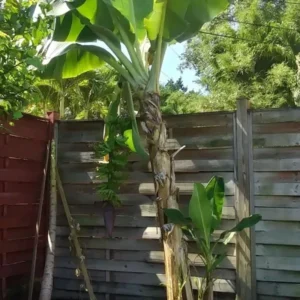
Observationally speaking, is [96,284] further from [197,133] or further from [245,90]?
[245,90]

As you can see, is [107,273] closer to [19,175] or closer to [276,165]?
[19,175]

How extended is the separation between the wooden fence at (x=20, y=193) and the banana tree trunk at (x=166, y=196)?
1.40 meters

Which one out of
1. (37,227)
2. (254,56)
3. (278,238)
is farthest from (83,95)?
(278,238)

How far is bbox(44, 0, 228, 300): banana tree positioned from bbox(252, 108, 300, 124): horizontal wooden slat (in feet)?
3.13

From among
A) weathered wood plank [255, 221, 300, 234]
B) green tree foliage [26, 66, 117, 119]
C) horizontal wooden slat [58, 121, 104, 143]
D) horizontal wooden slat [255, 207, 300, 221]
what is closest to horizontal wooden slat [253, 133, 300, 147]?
horizontal wooden slat [255, 207, 300, 221]

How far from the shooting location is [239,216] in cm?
492

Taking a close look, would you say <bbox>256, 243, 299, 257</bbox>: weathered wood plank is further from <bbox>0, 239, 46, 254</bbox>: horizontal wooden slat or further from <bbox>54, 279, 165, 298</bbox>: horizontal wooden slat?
<bbox>0, 239, 46, 254</bbox>: horizontal wooden slat

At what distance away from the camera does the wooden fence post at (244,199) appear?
16.0 ft

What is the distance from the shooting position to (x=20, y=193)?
5316 mm

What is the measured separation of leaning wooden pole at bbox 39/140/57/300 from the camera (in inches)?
201

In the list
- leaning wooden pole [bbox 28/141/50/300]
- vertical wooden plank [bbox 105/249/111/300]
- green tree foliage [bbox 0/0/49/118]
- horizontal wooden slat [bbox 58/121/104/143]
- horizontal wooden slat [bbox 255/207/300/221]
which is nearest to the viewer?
green tree foliage [bbox 0/0/49/118]

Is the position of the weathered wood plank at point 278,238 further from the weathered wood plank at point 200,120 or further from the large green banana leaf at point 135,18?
the large green banana leaf at point 135,18

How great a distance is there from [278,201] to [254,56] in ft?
40.2

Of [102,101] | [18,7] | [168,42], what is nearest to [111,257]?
[168,42]
